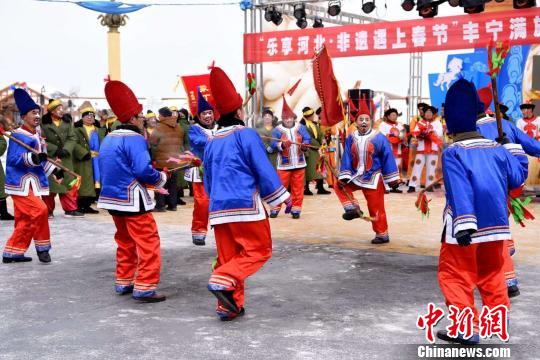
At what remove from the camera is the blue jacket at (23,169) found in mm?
6352

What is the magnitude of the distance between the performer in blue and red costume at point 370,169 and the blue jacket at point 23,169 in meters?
3.11

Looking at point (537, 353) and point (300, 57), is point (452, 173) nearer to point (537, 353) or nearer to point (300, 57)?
point (537, 353)

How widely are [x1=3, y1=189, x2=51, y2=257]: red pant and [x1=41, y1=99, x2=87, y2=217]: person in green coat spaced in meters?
2.60

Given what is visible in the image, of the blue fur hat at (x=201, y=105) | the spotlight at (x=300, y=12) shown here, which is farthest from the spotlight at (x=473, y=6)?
the blue fur hat at (x=201, y=105)

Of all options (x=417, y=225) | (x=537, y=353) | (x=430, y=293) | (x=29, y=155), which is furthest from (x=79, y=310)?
(x=417, y=225)

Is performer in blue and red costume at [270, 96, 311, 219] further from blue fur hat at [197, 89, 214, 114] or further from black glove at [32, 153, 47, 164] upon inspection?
black glove at [32, 153, 47, 164]

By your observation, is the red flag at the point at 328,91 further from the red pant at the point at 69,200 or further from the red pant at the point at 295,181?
the red pant at the point at 69,200

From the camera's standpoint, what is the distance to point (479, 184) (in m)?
3.87

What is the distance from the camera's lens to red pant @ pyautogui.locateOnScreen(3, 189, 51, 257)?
6.31 m

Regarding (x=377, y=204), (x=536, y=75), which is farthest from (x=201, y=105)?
(x=536, y=75)

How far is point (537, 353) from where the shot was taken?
3.83 meters

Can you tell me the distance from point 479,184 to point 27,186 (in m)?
4.30

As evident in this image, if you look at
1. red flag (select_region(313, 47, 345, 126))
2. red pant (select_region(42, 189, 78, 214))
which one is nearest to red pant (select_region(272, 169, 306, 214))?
red pant (select_region(42, 189, 78, 214))

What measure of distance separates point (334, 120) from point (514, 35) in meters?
7.10
